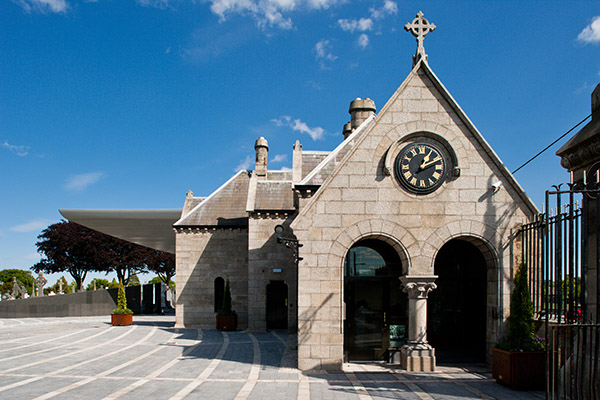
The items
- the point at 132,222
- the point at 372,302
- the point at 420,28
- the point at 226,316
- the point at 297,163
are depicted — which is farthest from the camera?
the point at 132,222

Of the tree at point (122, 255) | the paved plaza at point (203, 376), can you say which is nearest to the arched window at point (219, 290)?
A: the paved plaza at point (203, 376)

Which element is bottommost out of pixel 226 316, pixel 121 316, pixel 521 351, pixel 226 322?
pixel 121 316

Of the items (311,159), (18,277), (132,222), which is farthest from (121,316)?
(18,277)

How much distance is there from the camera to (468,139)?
13055 millimetres

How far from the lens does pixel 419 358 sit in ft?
41.2

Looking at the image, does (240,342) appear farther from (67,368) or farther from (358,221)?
(358,221)

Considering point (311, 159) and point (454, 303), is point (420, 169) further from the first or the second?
point (311, 159)

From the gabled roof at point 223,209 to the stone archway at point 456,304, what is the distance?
1438 cm

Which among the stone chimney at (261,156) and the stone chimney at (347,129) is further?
the stone chimney at (261,156)

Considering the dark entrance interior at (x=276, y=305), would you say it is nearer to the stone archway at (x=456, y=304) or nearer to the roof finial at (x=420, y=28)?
the stone archway at (x=456, y=304)

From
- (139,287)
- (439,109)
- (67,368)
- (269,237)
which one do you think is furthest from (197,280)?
(439,109)

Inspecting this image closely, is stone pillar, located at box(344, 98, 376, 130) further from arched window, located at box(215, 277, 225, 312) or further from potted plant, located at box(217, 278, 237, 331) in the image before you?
arched window, located at box(215, 277, 225, 312)

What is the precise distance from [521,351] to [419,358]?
9.44 ft

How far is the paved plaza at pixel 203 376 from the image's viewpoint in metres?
10.2
